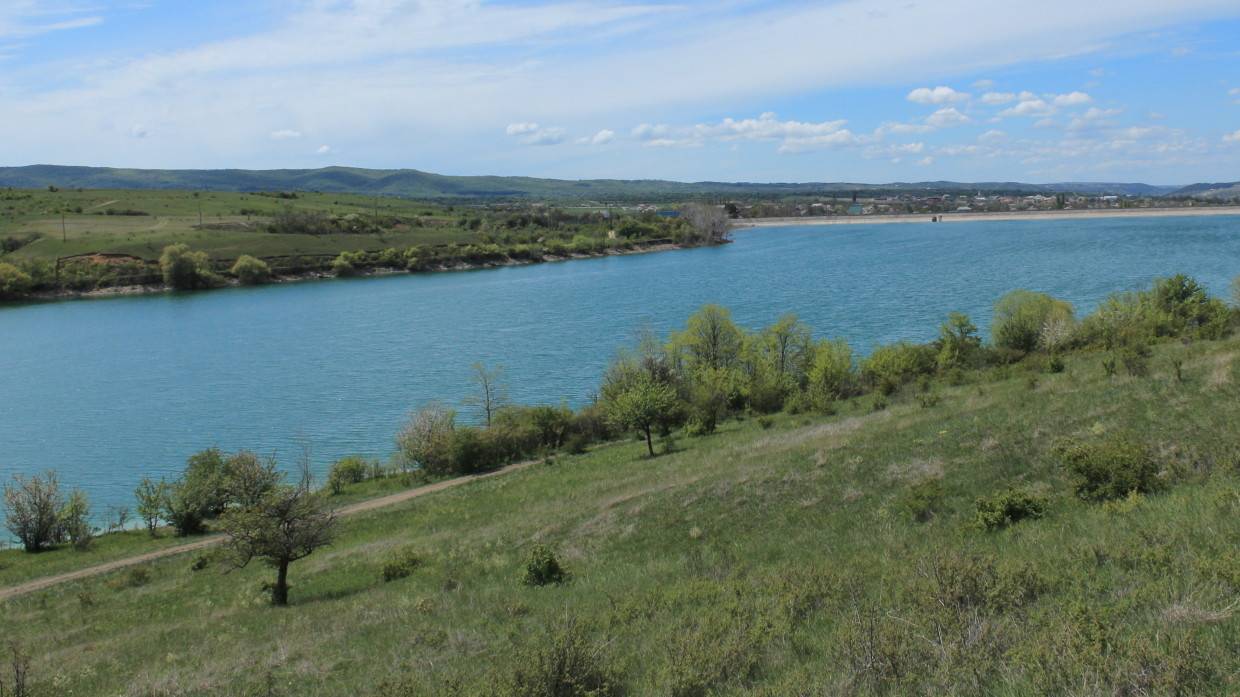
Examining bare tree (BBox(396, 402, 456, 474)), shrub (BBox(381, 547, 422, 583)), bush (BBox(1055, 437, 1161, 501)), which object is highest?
bush (BBox(1055, 437, 1161, 501))

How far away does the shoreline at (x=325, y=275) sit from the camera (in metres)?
101

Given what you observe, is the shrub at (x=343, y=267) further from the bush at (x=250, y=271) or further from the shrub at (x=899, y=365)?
the shrub at (x=899, y=365)

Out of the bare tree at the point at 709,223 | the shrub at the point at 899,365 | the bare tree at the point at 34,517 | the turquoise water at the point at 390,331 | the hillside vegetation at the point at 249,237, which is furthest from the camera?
the bare tree at the point at 709,223

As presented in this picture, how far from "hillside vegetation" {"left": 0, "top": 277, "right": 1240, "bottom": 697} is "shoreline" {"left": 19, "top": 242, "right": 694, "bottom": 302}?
9569 cm

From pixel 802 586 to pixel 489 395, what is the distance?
39307 mm

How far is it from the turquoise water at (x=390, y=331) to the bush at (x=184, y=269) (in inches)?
267

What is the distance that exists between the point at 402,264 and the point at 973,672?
126161mm

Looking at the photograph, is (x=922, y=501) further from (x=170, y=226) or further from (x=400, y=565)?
(x=170, y=226)

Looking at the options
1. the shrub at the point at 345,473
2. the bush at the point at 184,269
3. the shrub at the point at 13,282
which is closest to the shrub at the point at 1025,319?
the shrub at the point at 345,473

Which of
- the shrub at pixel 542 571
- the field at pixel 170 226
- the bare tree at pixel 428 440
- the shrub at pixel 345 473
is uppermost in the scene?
the field at pixel 170 226

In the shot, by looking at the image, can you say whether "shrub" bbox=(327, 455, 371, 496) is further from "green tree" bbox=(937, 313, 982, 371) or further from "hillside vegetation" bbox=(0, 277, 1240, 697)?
"green tree" bbox=(937, 313, 982, 371)

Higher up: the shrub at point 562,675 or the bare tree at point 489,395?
the shrub at point 562,675

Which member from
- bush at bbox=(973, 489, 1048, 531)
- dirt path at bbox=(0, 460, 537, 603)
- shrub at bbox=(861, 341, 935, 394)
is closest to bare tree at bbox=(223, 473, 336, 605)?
dirt path at bbox=(0, 460, 537, 603)

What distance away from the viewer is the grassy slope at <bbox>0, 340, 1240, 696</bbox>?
6297mm
